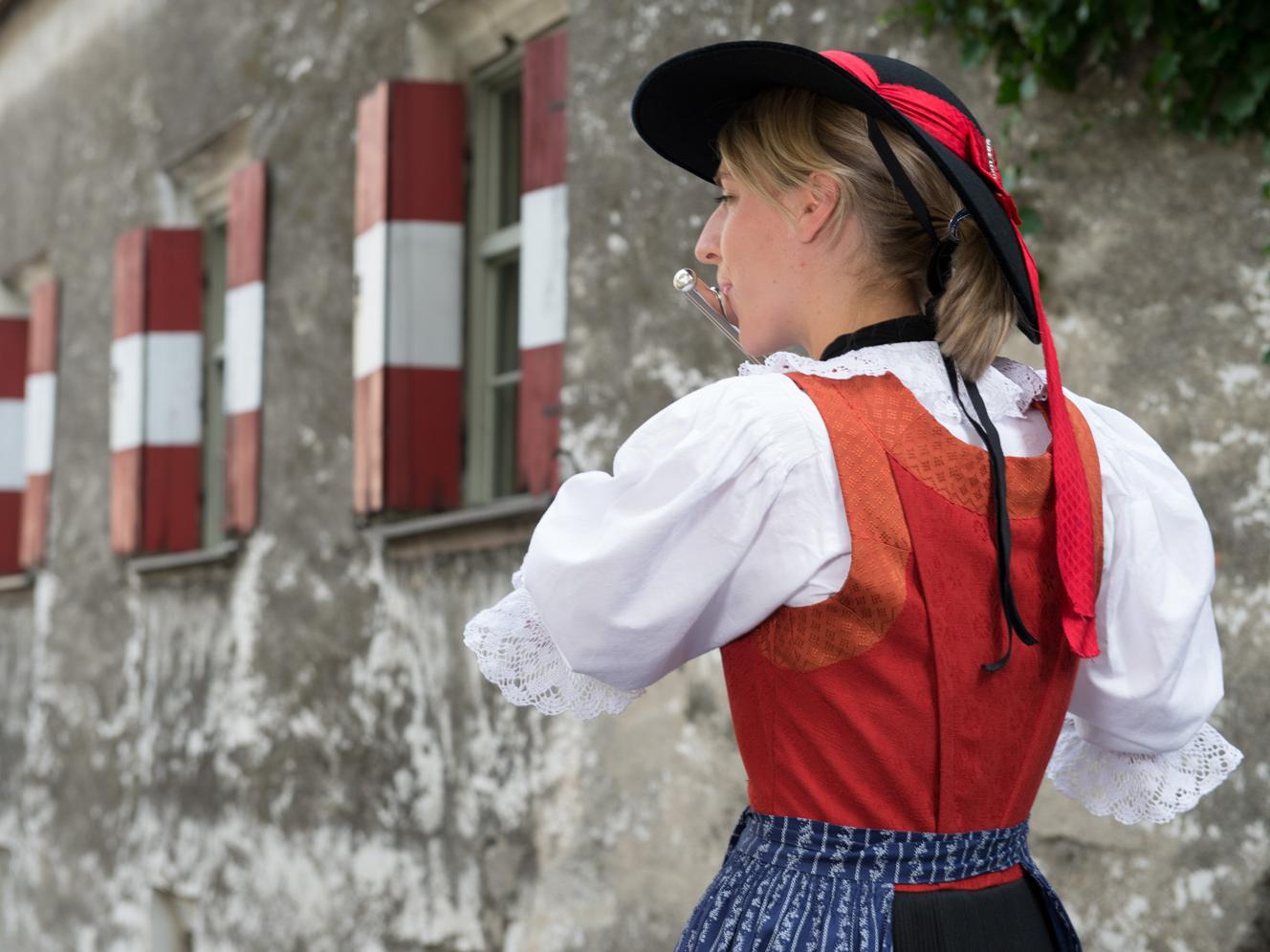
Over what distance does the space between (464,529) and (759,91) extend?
311 centimetres

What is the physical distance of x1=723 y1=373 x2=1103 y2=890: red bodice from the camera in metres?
1.40

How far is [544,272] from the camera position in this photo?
442cm

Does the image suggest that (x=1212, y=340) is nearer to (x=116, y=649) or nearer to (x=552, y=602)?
(x=552, y=602)

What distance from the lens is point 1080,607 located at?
146 centimetres

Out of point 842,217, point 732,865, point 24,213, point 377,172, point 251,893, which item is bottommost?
point 251,893

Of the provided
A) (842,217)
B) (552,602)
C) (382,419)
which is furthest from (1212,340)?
(382,419)

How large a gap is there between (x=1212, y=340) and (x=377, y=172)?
9.39 ft

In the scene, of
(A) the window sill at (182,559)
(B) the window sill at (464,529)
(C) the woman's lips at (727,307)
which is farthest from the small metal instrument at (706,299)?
(A) the window sill at (182,559)

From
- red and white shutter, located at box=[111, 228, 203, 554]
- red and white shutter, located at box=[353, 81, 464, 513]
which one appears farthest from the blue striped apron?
red and white shutter, located at box=[111, 228, 203, 554]

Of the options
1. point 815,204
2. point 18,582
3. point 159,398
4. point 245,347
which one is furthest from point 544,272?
point 18,582

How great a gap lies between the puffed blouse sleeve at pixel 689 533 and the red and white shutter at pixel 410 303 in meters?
3.48

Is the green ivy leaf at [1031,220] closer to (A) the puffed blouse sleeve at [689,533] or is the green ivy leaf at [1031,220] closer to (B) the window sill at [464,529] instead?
(B) the window sill at [464,529]

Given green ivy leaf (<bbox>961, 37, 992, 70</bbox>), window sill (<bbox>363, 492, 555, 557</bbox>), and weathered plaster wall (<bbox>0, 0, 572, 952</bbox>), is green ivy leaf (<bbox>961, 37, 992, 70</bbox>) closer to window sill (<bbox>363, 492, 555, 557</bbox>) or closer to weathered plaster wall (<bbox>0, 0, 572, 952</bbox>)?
window sill (<bbox>363, 492, 555, 557</bbox>)

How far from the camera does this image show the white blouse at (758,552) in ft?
4.57
